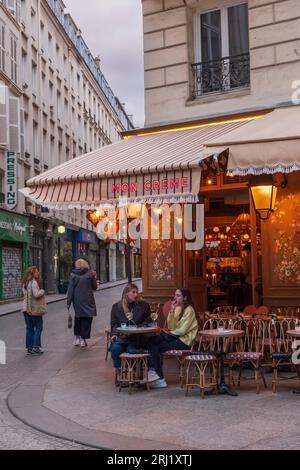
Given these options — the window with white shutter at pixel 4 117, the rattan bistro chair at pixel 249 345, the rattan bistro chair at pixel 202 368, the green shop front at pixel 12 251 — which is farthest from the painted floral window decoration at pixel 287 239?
the green shop front at pixel 12 251

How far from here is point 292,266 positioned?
390 inches

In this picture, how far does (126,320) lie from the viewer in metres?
8.59

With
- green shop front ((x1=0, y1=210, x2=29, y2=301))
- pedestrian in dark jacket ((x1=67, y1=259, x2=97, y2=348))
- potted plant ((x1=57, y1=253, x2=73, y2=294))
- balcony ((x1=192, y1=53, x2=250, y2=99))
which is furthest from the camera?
potted plant ((x1=57, y1=253, x2=73, y2=294))

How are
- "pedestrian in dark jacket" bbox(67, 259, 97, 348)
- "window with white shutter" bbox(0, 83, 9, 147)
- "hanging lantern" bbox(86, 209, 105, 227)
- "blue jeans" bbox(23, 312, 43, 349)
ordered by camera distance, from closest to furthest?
"blue jeans" bbox(23, 312, 43, 349) → "pedestrian in dark jacket" bbox(67, 259, 97, 348) → "hanging lantern" bbox(86, 209, 105, 227) → "window with white shutter" bbox(0, 83, 9, 147)

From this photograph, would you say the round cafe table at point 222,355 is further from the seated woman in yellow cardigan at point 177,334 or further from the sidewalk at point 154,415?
the seated woman in yellow cardigan at point 177,334

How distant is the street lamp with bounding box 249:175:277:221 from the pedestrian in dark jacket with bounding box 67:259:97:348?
468 centimetres

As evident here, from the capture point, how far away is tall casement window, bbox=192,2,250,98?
11.2 metres

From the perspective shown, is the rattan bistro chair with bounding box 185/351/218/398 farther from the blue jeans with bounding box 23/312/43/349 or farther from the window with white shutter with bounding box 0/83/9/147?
the window with white shutter with bounding box 0/83/9/147

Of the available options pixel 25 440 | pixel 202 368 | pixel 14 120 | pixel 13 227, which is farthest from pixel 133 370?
pixel 13 227

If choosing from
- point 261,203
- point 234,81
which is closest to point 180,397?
point 261,203

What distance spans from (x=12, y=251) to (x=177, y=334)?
2085cm

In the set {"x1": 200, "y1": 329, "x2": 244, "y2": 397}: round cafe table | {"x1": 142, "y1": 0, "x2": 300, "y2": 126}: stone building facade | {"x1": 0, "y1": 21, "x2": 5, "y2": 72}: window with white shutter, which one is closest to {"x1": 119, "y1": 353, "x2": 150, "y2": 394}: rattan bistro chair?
{"x1": 200, "y1": 329, "x2": 244, "y2": 397}: round cafe table

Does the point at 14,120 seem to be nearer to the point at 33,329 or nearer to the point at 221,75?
the point at 33,329
